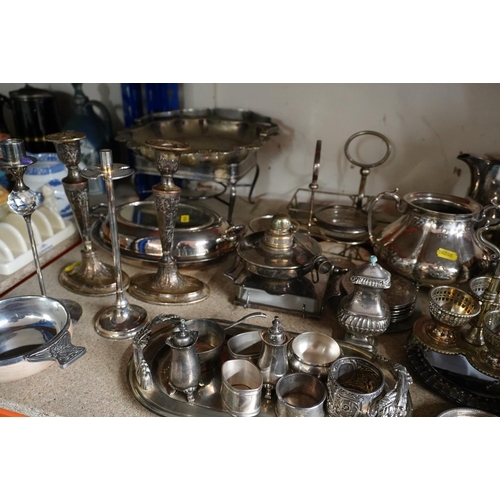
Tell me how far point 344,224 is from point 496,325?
483 millimetres

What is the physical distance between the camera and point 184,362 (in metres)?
0.66

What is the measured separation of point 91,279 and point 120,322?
0.18m

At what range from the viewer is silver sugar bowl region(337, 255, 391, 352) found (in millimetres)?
700

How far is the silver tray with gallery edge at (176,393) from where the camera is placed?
25.1 inches

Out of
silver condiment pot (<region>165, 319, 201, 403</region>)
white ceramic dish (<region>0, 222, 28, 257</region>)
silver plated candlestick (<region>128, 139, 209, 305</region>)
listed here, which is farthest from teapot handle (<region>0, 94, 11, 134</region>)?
silver condiment pot (<region>165, 319, 201, 403</region>)

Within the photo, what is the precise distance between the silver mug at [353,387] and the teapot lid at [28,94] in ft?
3.83

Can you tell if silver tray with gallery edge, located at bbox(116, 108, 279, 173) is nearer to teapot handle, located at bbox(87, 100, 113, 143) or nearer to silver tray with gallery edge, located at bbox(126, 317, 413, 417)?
teapot handle, located at bbox(87, 100, 113, 143)

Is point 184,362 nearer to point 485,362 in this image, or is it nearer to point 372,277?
point 372,277

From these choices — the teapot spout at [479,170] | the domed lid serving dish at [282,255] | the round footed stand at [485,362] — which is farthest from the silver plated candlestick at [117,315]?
the teapot spout at [479,170]

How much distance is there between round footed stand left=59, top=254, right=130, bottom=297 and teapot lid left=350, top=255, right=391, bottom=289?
20.0 inches

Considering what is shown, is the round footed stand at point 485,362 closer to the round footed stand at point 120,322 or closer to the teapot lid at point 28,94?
the round footed stand at point 120,322

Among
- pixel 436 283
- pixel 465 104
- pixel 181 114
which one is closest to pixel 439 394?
pixel 436 283

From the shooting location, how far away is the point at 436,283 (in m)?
0.86

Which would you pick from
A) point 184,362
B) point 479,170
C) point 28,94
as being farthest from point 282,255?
point 28,94
